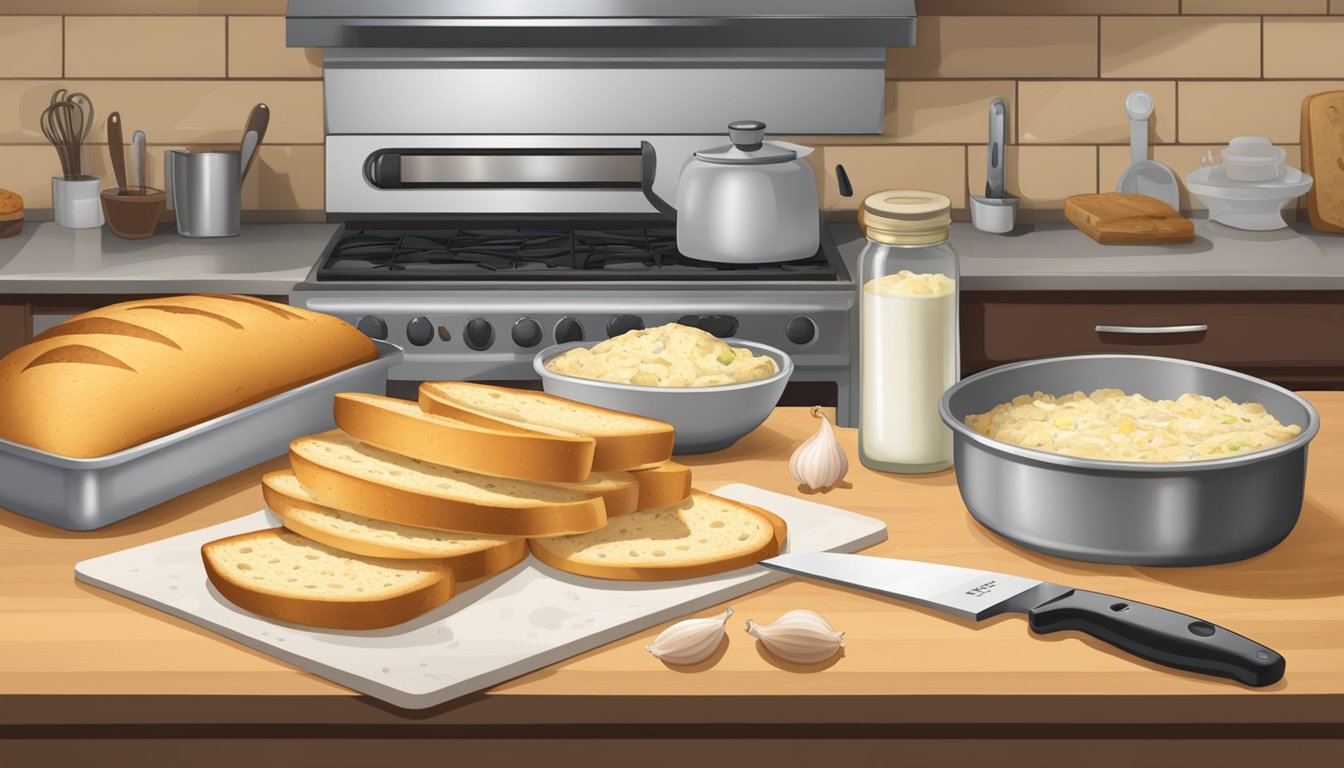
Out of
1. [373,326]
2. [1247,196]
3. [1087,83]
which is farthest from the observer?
[1087,83]

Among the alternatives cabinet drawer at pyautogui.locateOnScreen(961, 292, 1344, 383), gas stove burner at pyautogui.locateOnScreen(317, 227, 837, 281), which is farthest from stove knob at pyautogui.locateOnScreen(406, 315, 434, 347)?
cabinet drawer at pyautogui.locateOnScreen(961, 292, 1344, 383)

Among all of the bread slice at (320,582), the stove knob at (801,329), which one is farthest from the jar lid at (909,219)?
the stove knob at (801,329)

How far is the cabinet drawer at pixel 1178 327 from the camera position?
2.84 metres

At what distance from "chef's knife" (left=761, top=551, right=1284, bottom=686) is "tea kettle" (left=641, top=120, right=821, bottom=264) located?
1631 mm

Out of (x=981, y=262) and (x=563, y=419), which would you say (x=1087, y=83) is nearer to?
(x=981, y=262)

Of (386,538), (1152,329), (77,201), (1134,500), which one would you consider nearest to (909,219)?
(1134,500)

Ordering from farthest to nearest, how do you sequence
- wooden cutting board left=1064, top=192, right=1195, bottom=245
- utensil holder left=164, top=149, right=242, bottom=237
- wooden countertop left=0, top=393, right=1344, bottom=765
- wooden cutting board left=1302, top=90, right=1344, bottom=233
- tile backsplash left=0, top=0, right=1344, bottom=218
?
tile backsplash left=0, top=0, right=1344, bottom=218, wooden cutting board left=1302, top=90, right=1344, bottom=233, utensil holder left=164, top=149, right=242, bottom=237, wooden cutting board left=1064, top=192, right=1195, bottom=245, wooden countertop left=0, top=393, right=1344, bottom=765

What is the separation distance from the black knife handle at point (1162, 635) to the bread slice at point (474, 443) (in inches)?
16.0

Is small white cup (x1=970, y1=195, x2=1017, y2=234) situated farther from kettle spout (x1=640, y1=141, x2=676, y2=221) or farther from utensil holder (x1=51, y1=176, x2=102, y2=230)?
utensil holder (x1=51, y1=176, x2=102, y2=230)

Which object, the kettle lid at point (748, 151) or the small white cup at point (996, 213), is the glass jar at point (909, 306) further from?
the small white cup at point (996, 213)

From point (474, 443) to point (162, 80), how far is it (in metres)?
2.46

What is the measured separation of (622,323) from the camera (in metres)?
2.76

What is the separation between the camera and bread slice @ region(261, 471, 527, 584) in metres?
1.20

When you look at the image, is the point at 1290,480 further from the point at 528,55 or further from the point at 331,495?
the point at 528,55
